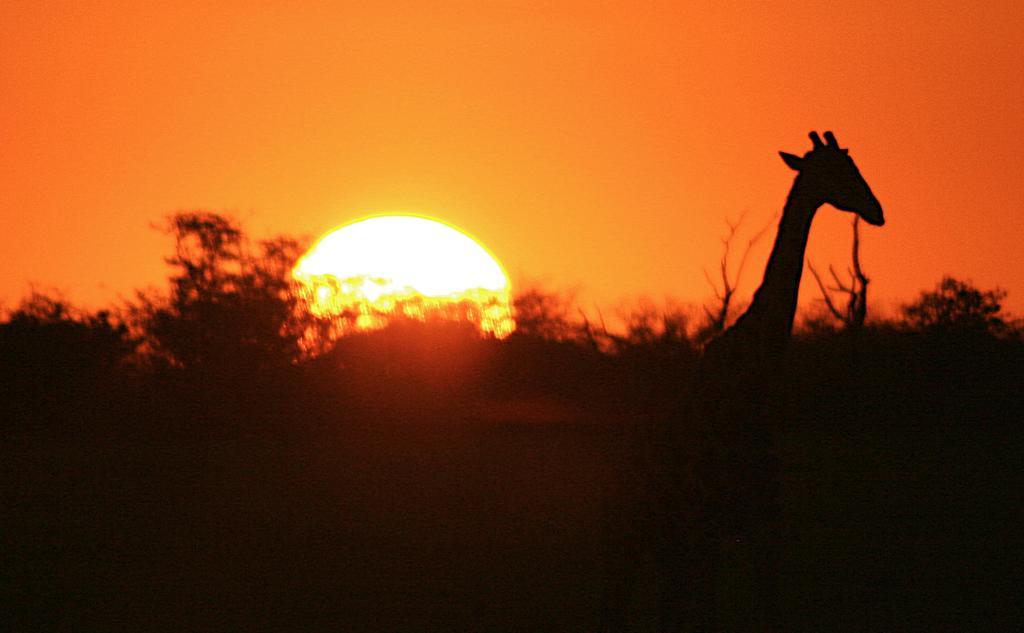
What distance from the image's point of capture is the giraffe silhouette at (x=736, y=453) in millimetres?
5715

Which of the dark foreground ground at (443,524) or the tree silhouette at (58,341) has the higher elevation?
the tree silhouette at (58,341)

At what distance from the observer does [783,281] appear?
6.00 m

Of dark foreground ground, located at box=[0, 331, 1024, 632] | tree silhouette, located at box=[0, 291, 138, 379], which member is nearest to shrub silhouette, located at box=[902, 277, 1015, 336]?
dark foreground ground, located at box=[0, 331, 1024, 632]

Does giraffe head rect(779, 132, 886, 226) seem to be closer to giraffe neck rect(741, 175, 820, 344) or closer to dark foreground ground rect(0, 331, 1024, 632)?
giraffe neck rect(741, 175, 820, 344)

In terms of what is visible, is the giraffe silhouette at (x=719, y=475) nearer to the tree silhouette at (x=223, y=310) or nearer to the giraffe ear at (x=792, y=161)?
the giraffe ear at (x=792, y=161)

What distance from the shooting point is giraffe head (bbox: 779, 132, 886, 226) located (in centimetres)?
622

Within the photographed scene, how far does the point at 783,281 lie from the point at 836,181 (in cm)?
66

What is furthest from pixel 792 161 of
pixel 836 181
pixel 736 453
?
pixel 736 453

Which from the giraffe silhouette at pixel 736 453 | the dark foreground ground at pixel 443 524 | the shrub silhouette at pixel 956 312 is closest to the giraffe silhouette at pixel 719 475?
the giraffe silhouette at pixel 736 453

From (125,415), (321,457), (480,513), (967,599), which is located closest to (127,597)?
(480,513)

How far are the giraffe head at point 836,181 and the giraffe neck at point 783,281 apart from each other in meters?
0.13

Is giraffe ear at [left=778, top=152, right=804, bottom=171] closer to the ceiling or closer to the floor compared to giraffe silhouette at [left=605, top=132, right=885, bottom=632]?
closer to the ceiling

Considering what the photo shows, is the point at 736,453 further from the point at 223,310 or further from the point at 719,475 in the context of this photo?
the point at 223,310

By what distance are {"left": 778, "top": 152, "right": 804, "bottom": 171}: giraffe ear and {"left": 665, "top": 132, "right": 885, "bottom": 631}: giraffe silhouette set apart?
20 cm
